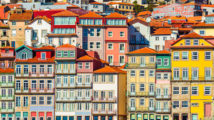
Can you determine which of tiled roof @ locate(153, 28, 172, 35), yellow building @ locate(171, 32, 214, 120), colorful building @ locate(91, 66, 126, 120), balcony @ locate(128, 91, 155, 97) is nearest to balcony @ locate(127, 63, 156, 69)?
colorful building @ locate(91, 66, 126, 120)

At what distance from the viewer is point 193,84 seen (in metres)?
112

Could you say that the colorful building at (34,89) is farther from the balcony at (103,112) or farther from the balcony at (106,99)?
the balcony at (106,99)

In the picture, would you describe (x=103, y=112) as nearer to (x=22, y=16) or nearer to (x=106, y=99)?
(x=106, y=99)

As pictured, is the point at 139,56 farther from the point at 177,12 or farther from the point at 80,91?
the point at 177,12

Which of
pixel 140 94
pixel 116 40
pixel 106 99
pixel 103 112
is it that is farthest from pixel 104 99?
pixel 116 40

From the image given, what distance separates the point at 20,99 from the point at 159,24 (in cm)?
3810

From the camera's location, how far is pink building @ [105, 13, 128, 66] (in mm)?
127188

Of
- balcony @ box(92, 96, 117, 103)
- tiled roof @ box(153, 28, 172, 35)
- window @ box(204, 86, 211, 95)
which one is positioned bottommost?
balcony @ box(92, 96, 117, 103)

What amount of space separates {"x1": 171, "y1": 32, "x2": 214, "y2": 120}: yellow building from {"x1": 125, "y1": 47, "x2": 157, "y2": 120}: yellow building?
10.2 ft

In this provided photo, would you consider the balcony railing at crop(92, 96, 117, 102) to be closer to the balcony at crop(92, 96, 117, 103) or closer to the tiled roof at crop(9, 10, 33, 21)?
the balcony at crop(92, 96, 117, 103)

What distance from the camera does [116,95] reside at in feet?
372

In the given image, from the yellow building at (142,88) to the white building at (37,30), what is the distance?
24665mm

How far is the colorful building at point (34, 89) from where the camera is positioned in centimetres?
11444

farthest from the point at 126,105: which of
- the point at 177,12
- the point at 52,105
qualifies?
the point at 177,12
